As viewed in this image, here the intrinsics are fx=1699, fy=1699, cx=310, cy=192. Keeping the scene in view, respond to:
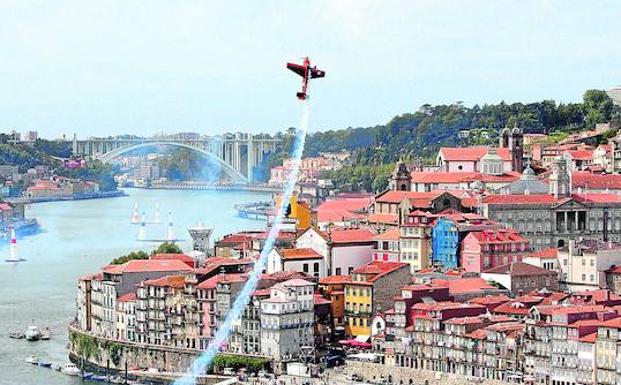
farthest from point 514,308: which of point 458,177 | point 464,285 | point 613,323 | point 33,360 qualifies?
point 458,177

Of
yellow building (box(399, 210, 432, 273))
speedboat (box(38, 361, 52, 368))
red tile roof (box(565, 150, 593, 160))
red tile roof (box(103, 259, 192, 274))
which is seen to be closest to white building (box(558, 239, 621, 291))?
yellow building (box(399, 210, 432, 273))

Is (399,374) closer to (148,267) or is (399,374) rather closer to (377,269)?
(377,269)

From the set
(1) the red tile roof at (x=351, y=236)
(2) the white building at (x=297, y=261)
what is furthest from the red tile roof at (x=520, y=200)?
(2) the white building at (x=297, y=261)

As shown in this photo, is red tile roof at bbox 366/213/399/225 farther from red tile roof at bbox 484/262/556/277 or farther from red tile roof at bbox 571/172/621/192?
red tile roof at bbox 484/262/556/277

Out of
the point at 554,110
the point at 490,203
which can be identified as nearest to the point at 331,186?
the point at 554,110

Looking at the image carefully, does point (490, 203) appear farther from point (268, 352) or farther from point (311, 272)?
point (268, 352)
